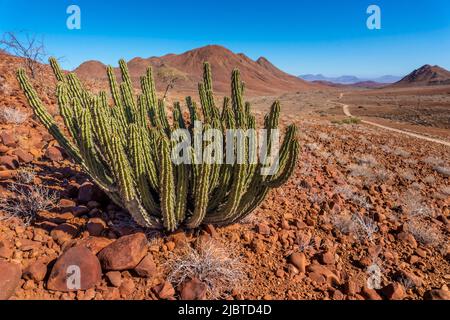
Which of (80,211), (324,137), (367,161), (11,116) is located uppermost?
(11,116)

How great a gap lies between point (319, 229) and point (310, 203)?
743mm

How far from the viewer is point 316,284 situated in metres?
2.97

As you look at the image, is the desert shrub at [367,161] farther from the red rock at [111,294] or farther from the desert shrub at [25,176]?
the desert shrub at [25,176]

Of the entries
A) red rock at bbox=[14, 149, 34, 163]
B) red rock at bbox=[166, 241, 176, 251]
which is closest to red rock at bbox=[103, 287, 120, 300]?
red rock at bbox=[166, 241, 176, 251]

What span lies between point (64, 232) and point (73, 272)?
2.27 ft

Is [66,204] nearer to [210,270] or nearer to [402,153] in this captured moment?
[210,270]

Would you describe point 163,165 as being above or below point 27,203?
above

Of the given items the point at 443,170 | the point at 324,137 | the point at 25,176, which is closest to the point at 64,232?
the point at 25,176

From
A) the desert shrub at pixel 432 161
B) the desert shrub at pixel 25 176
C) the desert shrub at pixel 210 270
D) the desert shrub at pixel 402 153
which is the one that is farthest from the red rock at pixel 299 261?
the desert shrub at pixel 402 153

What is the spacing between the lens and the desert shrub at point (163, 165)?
2.82 metres

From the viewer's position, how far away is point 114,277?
104 inches

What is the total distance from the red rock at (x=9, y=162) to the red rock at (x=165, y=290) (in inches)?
117

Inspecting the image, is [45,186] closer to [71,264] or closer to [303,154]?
[71,264]

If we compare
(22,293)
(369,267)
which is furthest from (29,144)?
(369,267)
